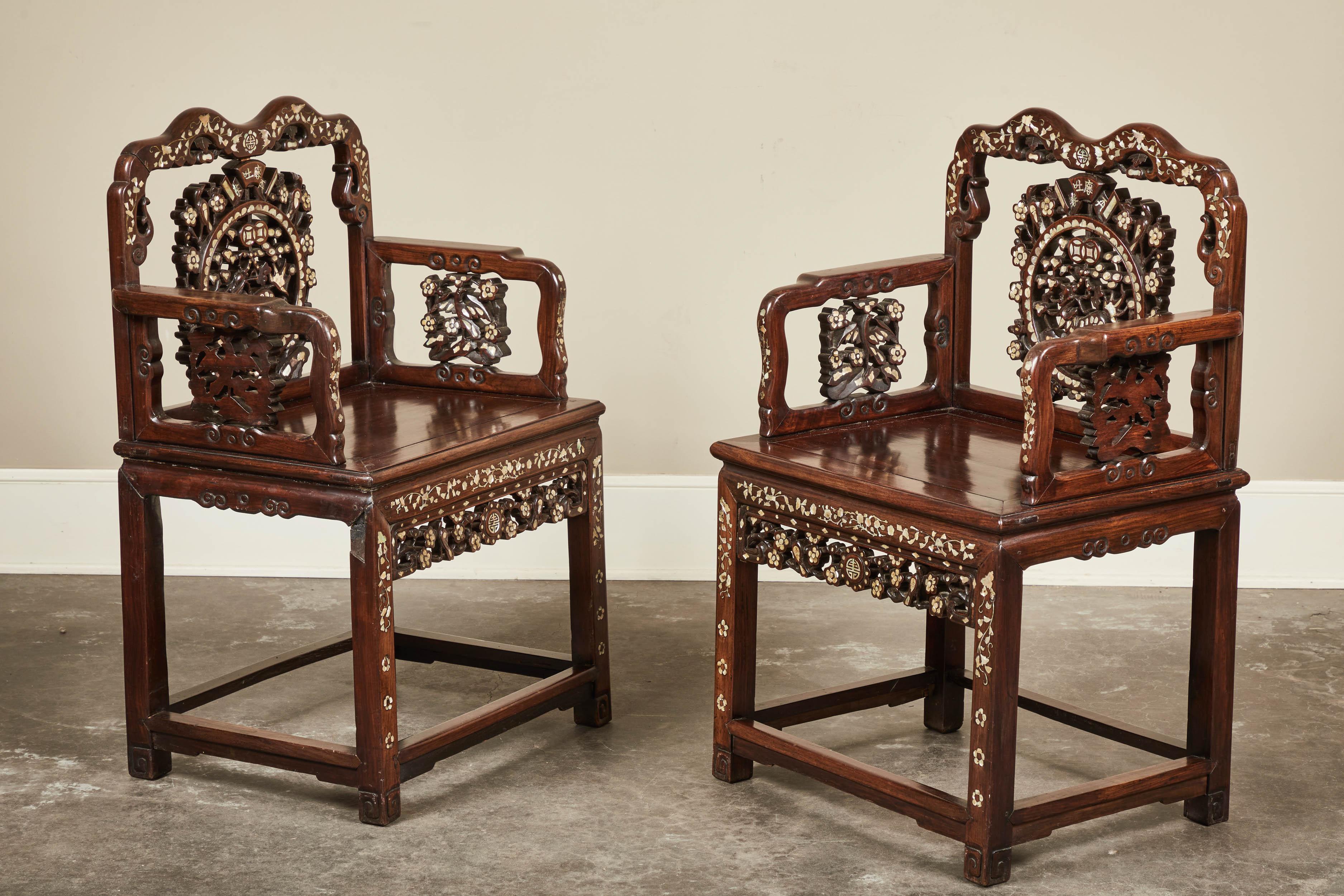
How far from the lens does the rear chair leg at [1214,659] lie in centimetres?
304

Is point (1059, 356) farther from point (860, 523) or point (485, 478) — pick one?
point (485, 478)

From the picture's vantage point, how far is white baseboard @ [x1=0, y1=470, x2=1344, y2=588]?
463 cm

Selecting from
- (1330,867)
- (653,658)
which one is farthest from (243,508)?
(1330,867)

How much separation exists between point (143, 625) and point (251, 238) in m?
0.73

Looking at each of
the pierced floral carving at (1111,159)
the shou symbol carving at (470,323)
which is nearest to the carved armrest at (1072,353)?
the pierced floral carving at (1111,159)

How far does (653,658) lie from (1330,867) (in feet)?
5.11

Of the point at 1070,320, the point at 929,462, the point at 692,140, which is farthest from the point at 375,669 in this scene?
the point at 692,140

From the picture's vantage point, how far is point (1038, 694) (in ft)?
11.1

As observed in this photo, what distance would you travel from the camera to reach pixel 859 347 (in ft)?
11.0

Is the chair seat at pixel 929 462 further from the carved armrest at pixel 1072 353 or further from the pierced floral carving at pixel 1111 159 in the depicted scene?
the pierced floral carving at pixel 1111 159

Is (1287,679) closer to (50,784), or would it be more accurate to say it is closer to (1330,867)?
(1330,867)

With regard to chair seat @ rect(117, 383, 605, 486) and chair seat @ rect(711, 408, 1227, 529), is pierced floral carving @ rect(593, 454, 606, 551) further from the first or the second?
chair seat @ rect(711, 408, 1227, 529)

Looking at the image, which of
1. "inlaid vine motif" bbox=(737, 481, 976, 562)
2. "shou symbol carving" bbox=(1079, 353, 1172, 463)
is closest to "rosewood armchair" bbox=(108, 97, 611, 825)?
"inlaid vine motif" bbox=(737, 481, 976, 562)

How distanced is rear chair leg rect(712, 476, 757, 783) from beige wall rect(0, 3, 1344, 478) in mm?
1394
